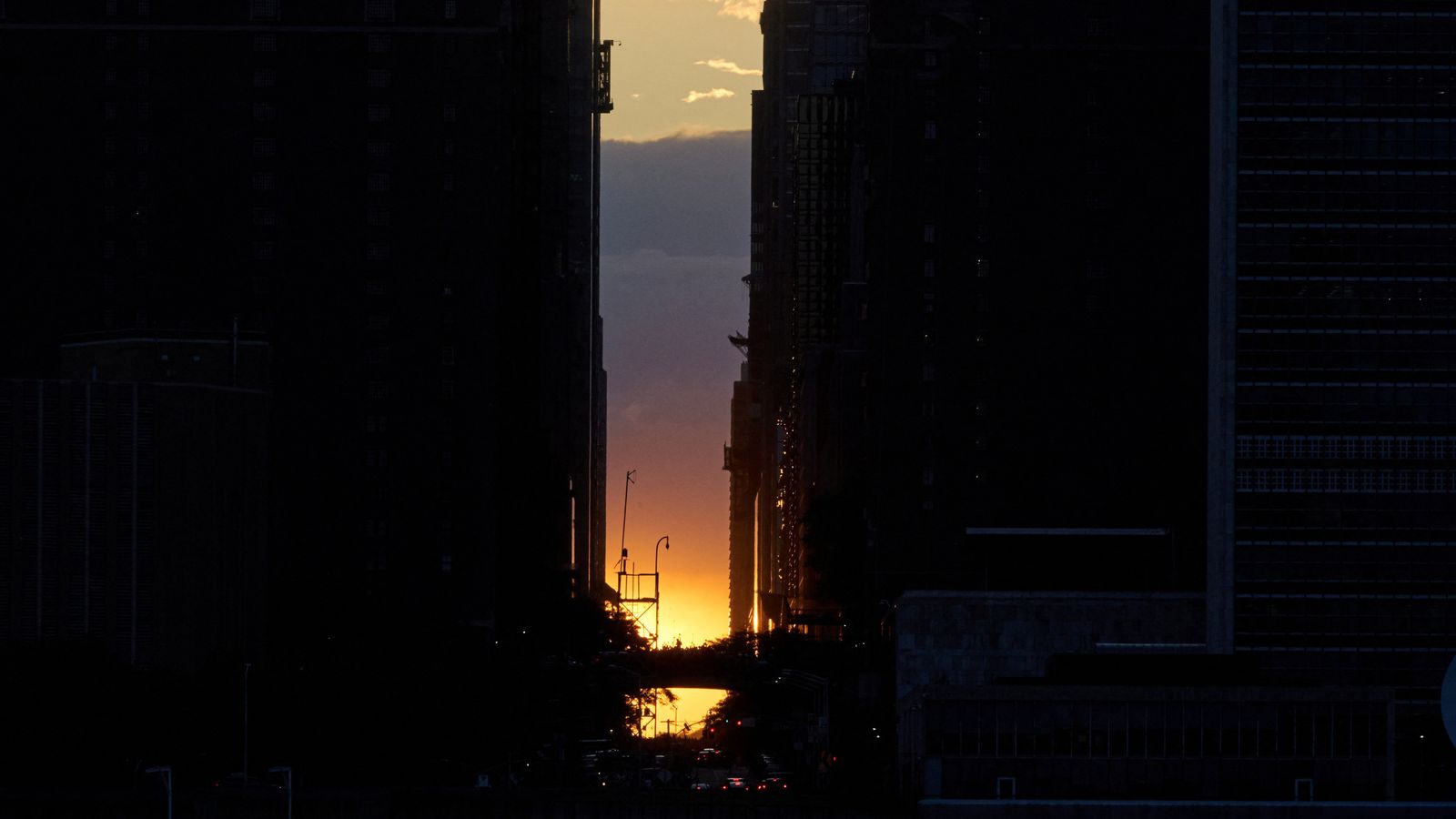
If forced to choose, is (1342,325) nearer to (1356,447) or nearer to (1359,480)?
(1356,447)

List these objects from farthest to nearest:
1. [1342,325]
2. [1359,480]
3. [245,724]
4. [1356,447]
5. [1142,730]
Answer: [1359,480] < [1356,447] < [1342,325] < [245,724] < [1142,730]

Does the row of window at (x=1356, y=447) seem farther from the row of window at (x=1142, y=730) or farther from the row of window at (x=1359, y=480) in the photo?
the row of window at (x=1142, y=730)

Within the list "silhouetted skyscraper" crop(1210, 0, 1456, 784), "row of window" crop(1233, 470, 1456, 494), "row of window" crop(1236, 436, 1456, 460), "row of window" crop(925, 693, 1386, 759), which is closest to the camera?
"row of window" crop(925, 693, 1386, 759)

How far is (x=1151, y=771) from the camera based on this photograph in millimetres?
140875

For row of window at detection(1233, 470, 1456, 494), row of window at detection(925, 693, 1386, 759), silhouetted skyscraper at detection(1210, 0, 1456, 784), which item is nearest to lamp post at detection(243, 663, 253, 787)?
row of window at detection(925, 693, 1386, 759)

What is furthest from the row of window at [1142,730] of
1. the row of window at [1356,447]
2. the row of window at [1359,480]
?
the row of window at [1356,447]

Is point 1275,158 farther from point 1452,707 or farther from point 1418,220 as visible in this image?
point 1452,707

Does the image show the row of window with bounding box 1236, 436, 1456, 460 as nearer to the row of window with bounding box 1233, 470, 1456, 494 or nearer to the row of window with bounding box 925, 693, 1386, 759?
the row of window with bounding box 1233, 470, 1456, 494

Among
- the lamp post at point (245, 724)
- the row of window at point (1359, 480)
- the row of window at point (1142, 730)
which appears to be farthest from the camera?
the row of window at point (1359, 480)

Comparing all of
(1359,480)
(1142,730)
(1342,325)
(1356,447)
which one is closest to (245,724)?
(1142,730)

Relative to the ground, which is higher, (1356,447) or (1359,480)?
(1356,447)

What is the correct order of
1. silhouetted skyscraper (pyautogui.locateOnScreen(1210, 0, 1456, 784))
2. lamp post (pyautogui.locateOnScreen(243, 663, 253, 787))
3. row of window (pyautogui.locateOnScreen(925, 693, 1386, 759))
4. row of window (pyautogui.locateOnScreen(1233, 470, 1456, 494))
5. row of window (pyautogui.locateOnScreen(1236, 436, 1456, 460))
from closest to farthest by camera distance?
1. row of window (pyautogui.locateOnScreen(925, 693, 1386, 759))
2. lamp post (pyautogui.locateOnScreen(243, 663, 253, 787))
3. silhouetted skyscraper (pyautogui.locateOnScreen(1210, 0, 1456, 784))
4. row of window (pyautogui.locateOnScreen(1236, 436, 1456, 460))
5. row of window (pyautogui.locateOnScreen(1233, 470, 1456, 494))

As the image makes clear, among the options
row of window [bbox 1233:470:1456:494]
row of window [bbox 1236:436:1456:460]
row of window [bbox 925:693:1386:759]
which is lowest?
row of window [bbox 925:693:1386:759]

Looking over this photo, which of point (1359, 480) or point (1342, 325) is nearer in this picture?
point (1342, 325)
